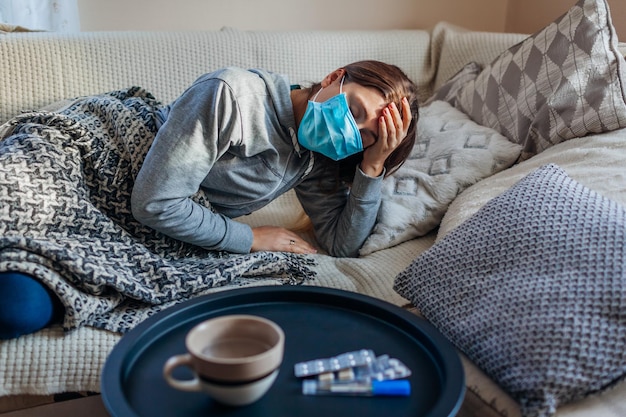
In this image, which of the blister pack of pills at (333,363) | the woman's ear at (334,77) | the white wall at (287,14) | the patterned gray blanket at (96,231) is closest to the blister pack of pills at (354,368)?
the blister pack of pills at (333,363)

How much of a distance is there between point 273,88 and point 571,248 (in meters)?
0.66

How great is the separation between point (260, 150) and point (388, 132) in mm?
Answer: 262

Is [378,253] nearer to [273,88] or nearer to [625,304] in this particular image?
[273,88]

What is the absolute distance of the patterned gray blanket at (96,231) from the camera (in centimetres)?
105

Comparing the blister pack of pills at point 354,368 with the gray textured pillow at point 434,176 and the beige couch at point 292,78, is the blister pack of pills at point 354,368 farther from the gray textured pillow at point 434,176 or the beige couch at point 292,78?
the gray textured pillow at point 434,176

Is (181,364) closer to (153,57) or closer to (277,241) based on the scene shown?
(277,241)

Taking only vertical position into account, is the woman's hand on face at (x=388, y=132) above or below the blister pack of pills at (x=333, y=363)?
above

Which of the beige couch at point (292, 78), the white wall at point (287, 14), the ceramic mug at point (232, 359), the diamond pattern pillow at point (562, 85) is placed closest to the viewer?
the ceramic mug at point (232, 359)

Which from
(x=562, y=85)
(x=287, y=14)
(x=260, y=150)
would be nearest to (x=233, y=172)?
(x=260, y=150)

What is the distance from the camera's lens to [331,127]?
1.21 metres

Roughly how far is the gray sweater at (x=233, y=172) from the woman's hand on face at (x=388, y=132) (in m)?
0.05

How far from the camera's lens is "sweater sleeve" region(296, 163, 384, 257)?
1.41 meters

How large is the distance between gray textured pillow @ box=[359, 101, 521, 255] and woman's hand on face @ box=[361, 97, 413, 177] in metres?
0.16

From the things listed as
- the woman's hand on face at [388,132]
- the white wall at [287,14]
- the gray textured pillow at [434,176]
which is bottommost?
the gray textured pillow at [434,176]
